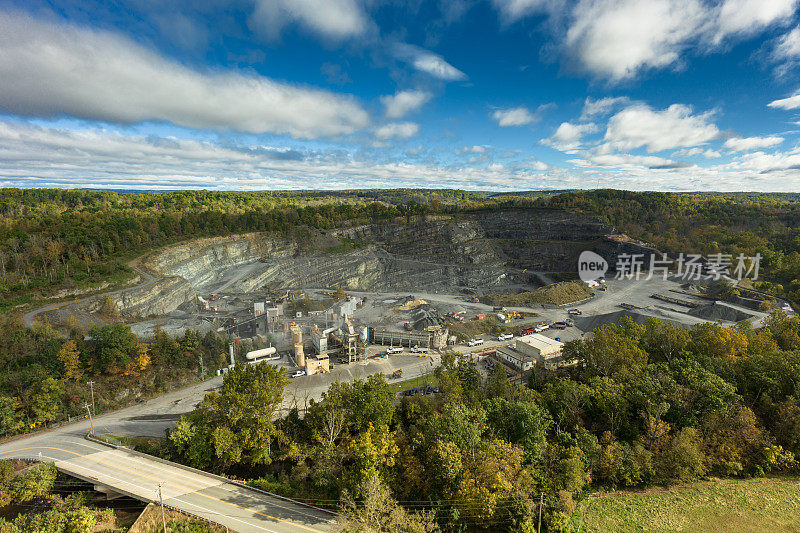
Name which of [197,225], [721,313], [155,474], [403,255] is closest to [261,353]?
[155,474]

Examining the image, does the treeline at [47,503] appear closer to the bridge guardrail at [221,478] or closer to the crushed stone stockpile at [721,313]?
the bridge guardrail at [221,478]

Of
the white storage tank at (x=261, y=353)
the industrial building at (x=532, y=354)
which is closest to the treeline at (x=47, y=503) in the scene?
the white storage tank at (x=261, y=353)

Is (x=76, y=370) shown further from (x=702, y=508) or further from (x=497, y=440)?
(x=702, y=508)

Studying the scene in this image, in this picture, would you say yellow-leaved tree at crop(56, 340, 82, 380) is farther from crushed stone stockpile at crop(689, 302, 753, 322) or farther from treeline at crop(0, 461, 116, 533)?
crushed stone stockpile at crop(689, 302, 753, 322)

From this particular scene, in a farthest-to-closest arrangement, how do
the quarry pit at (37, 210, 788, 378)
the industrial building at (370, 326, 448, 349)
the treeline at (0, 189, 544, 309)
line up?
the treeline at (0, 189, 544, 309) → the quarry pit at (37, 210, 788, 378) → the industrial building at (370, 326, 448, 349)

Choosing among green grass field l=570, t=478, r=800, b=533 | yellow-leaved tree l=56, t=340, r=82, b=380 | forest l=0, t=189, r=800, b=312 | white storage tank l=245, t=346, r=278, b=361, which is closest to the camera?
green grass field l=570, t=478, r=800, b=533

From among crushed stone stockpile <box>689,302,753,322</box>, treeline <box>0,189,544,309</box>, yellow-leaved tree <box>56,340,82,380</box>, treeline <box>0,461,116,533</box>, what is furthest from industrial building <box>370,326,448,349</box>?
treeline <box>0,189,544,309</box>

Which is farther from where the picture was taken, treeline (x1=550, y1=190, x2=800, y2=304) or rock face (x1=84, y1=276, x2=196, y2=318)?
treeline (x1=550, y1=190, x2=800, y2=304)
